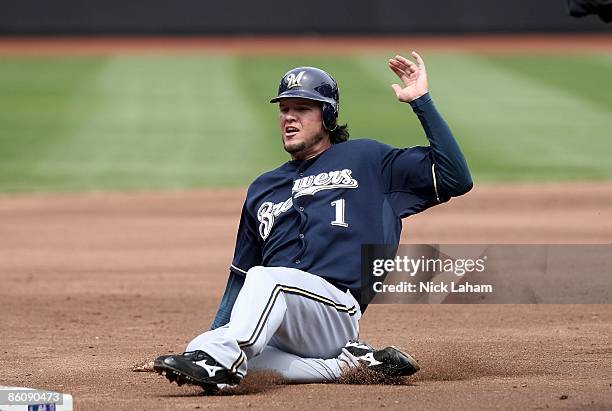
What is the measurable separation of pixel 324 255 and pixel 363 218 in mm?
242

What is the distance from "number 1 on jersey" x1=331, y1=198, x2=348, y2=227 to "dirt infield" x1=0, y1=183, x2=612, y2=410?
698mm

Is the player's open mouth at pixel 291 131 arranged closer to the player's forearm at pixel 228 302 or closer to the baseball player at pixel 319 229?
the baseball player at pixel 319 229

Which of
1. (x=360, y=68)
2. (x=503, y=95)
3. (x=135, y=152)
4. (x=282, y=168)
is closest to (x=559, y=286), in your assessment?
(x=282, y=168)

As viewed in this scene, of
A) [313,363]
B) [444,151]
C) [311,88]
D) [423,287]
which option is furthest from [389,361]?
[311,88]

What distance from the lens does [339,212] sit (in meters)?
5.34

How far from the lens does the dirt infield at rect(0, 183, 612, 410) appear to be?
503 centimetres

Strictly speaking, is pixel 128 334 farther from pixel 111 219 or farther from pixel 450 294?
pixel 111 219

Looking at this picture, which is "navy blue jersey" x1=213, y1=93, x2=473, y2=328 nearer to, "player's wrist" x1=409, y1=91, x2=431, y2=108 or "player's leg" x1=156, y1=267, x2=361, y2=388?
"player's wrist" x1=409, y1=91, x2=431, y2=108

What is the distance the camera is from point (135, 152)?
17312 mm

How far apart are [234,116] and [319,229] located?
14.9 meters

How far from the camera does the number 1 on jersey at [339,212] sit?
5.30 m

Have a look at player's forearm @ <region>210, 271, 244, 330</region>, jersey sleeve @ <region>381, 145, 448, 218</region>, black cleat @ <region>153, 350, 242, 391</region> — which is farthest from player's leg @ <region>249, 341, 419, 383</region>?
jersey sleeve @ <region>381, 145, 448, 218</region>

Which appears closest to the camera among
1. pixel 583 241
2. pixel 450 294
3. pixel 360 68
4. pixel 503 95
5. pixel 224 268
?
pixel 450 294

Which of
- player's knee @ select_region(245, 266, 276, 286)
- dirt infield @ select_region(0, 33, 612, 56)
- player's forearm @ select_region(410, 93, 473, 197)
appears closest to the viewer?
player's knee @ select_region(245, 266, 276, 286)
